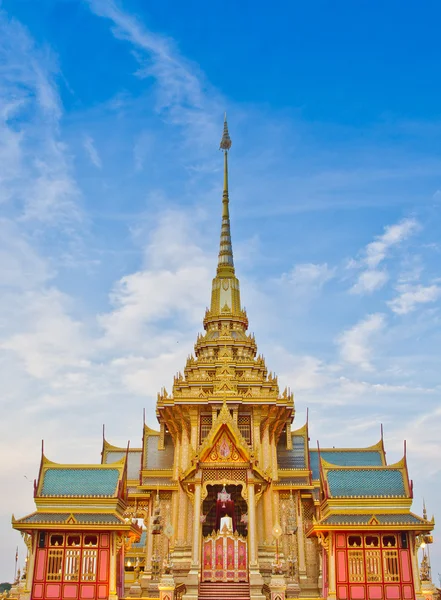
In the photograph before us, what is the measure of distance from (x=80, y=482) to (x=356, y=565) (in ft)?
41.5

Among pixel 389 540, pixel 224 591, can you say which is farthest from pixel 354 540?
pixel 224 591

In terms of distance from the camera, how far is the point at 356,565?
27.5 meters

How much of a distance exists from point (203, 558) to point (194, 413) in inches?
333

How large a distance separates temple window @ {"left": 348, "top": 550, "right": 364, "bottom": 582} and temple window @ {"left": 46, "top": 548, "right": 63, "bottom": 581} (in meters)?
12.3

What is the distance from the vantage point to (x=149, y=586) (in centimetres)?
3350

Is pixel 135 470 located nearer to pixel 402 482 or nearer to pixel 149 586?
pixel 149 586

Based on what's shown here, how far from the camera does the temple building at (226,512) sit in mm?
27609

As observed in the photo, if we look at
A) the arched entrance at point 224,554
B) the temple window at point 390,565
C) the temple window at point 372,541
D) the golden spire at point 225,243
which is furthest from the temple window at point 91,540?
the golden spire at point 225,243

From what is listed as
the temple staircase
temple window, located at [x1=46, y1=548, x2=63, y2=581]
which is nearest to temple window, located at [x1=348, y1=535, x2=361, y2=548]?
the temple staircase

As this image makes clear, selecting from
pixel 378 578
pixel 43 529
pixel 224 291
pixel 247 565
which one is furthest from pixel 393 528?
pixel 224 291

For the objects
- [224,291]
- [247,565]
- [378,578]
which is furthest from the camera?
[224,291]

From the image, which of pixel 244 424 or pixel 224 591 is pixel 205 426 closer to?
pixel 244 424

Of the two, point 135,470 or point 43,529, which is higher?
point 135,470

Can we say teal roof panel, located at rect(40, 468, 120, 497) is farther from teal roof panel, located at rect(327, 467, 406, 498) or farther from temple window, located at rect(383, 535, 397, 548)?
temple window, located at rect(383, 535, 397, 548)
